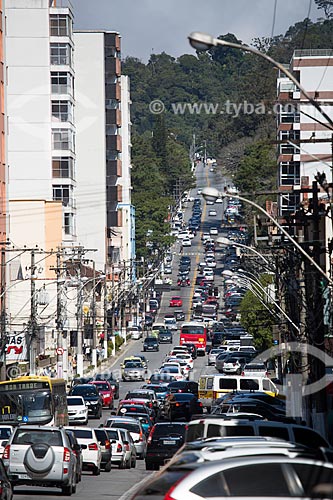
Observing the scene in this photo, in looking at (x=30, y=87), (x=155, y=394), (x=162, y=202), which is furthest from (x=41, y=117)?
(x=162, y=202)

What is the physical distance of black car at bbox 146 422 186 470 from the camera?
35188 millimetres

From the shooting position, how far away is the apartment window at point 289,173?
110 metres

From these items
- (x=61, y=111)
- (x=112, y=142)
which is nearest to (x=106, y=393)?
(x=61, y=111)

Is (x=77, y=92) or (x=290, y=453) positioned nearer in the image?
(x=290, y=453)

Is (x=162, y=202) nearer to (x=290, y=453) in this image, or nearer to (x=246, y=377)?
(x=246, y=377)

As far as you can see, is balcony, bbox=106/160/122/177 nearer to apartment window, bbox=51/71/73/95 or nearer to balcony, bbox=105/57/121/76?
balcony, bbox=105/57/121/76

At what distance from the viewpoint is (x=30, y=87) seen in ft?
340

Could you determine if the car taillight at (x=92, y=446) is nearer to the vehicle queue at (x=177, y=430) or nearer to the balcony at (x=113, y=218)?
the vehicle queue at (x=177, y=430)

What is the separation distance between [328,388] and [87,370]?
46513 millimetres

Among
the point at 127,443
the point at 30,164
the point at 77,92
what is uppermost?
the point at 77,92

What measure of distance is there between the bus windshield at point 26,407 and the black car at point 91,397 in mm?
12001

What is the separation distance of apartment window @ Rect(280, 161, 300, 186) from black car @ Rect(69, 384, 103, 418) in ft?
178

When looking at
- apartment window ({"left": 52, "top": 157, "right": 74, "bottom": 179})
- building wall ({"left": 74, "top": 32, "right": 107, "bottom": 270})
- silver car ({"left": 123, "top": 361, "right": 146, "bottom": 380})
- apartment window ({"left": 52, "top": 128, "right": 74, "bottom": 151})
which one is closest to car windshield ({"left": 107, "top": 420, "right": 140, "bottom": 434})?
silver car ({"left": 123, "top": 361, "right": 146, "bottom": 380})

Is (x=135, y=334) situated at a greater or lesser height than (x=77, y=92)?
lesser
